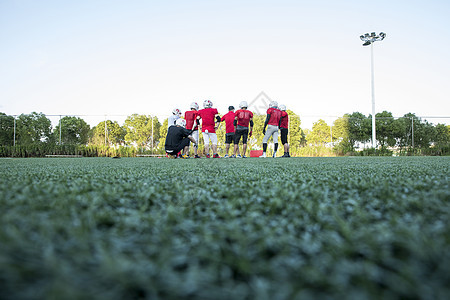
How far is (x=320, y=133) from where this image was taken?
16.0m

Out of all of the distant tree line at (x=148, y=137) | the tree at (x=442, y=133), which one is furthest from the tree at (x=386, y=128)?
the tree at (x=442, y=133)

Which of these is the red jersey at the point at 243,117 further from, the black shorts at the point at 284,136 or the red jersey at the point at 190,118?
the red jersey at the point at 190,118

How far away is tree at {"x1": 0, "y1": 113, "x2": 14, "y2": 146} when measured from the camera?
45.0 ft

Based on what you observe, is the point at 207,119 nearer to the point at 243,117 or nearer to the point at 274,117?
the point at 243,117

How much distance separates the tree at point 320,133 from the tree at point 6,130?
15.6 meters

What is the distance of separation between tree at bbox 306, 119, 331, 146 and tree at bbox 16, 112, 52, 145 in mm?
14211

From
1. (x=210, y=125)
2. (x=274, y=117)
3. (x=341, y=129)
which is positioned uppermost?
(x=341, y=129)

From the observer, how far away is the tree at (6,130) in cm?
1372

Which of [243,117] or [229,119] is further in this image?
[229,119]

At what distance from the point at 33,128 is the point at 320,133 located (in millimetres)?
15990

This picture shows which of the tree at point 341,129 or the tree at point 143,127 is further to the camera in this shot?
the tree at point 143,127

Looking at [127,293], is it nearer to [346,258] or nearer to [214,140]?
[346,258]

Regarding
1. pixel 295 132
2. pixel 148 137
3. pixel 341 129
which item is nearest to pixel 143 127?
pixel 148 137

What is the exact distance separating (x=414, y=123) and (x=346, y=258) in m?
21.2
